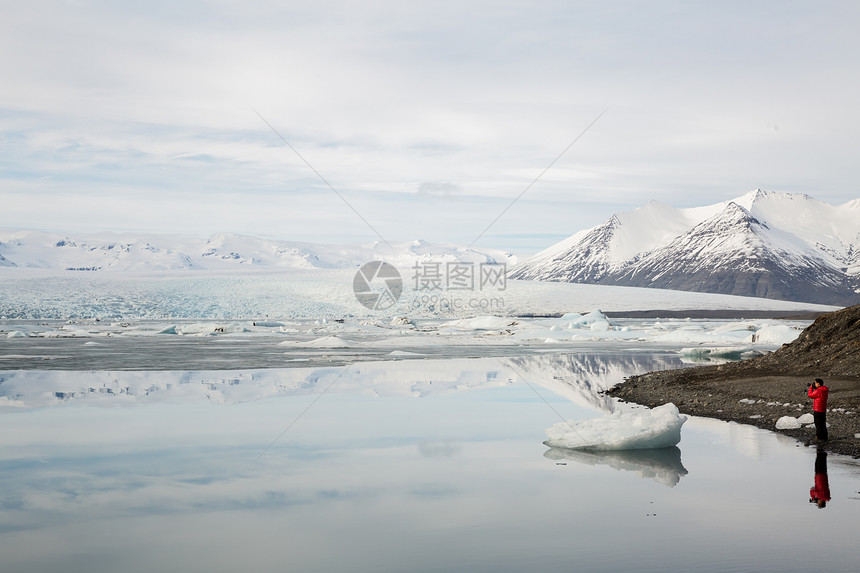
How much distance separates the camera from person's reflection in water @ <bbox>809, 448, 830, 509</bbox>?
6.87 meters

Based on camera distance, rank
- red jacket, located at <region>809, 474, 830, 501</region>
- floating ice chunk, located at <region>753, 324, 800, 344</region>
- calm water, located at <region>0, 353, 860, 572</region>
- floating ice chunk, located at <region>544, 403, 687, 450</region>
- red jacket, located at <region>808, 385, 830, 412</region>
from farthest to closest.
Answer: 1. floating ice chunk, located at <region>753, 324, 800, 344</region>
2. red jacket, located at <region>808, 385, 830, 412</region>
3. floating ice chunk, located at <region>544, 403, 687, 450</region>
4. red jacket, located at <region>809, 474, 830, 501</region>
5. calm water, located at <region>0, 353, 860, 572</region>

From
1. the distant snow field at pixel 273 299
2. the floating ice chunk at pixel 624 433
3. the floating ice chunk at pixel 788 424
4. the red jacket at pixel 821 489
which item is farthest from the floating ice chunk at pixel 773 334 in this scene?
the distant snow field at pixel 273 299

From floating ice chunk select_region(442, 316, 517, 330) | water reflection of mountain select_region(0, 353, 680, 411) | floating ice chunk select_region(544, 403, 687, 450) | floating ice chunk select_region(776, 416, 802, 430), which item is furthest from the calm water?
floating ice chunk select_region(442, 316, 517, 330)

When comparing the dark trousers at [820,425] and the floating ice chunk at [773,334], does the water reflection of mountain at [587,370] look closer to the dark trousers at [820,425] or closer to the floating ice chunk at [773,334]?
the dark trousers at [820,425]

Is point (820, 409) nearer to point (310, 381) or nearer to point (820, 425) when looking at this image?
point (820, 425)

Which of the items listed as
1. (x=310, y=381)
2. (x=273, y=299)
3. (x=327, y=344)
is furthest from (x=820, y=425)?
(x=273, y=299)

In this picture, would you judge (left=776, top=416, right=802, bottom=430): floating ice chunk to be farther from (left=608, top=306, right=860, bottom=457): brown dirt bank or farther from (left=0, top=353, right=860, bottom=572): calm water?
(left=0, top=353, right=860, bottom=572): calm water

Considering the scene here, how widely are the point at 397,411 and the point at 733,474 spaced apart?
615 cm

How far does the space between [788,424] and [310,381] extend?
1047cm

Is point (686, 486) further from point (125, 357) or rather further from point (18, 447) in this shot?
point (125, 357)

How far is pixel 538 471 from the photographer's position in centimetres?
828

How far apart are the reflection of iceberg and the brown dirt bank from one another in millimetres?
2161

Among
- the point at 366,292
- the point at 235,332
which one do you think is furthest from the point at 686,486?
the point at 366,292

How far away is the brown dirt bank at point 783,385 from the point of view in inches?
449
